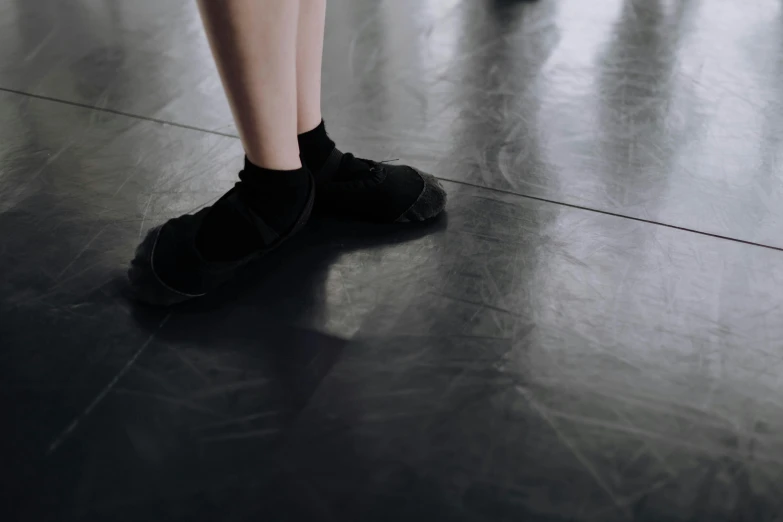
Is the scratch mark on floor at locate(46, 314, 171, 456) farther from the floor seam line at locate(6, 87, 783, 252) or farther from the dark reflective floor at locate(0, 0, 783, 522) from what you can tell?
the floor seam line at locate(6, 87, 783, 252)

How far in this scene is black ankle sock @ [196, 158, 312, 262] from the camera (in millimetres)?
1030

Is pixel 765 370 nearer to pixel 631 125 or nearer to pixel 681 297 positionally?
pixel 681 297

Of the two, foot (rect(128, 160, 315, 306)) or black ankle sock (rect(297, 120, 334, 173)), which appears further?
black ankle sock (rect(297, 120, 334, 173))

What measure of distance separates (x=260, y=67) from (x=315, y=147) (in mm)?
255

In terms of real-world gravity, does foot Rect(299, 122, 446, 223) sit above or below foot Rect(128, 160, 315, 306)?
below

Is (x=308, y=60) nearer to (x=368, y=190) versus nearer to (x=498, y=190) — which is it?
(x=368, y=190)

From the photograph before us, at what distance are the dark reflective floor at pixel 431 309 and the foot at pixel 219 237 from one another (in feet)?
0.15

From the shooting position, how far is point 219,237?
1044 mm

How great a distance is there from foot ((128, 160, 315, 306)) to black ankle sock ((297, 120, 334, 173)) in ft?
0.31

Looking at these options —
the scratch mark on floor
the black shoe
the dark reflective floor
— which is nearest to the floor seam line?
the dark reflective floor

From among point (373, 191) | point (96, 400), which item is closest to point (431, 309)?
point (373, 191)

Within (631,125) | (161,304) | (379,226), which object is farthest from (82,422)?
(631,125)

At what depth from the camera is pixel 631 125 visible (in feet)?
4.84

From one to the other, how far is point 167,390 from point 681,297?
721 mm
